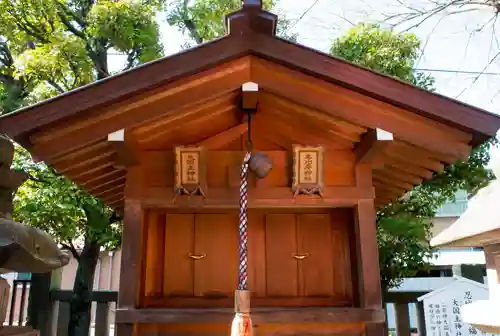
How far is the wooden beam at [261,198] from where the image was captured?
3822mm

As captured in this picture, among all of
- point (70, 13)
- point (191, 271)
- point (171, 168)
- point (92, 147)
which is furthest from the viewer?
point (70, 13)

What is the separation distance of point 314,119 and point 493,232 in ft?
6.52

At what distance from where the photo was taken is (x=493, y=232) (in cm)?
382

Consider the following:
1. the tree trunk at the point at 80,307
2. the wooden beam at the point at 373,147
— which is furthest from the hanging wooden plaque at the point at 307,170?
the tree trunk at the point at 80,307

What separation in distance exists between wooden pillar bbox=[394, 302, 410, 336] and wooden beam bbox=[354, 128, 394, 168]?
407 centimetres

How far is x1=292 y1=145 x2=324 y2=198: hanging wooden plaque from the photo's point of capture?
3.80 metres

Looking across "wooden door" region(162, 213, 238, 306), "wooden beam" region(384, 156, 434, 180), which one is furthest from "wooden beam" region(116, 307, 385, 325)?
"wooden beam" region(384, 156, 434, 180)

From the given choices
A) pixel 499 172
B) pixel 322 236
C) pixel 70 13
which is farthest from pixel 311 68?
pixel 70 13

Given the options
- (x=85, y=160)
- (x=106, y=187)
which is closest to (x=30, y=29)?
(x=106, y=187)

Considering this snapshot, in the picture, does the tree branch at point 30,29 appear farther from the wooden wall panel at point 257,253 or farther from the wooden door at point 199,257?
the wooden wall panel at point 257,253

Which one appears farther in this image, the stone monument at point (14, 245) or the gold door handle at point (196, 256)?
the gold door handle at point (196, 256)

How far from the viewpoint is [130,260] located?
12.0 ft

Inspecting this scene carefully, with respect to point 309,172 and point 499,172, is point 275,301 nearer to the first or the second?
point 309,172

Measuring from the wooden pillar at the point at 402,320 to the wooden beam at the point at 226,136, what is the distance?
4.69 meters
